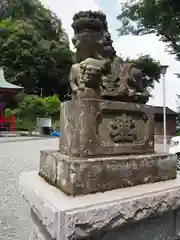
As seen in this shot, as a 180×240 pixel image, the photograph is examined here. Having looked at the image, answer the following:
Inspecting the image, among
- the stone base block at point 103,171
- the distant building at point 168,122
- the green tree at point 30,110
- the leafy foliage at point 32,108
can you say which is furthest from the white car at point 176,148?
the leafy foliage at point 32,108

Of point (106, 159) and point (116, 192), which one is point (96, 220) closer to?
point (116, 192)

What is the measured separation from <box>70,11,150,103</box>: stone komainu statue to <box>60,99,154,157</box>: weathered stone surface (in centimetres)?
10

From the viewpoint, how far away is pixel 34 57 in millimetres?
21281

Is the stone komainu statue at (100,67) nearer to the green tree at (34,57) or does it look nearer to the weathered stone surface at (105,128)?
the weathered stone surface at (105,128)

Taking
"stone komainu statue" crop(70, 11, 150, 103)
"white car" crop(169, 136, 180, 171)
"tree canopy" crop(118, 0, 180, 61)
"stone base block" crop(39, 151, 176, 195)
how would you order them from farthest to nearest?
"tree canopy" crop(118, 0, 180, 61)
"white car" crop(169, 136, 180, 171)
"stone komainu statue" crop(70, 11, 150, 103)
"stone base block" crop(39, 151, 176, 195)

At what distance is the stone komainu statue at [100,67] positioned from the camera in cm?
154

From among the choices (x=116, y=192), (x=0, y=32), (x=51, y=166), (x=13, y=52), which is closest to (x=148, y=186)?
(x=116, y=192)

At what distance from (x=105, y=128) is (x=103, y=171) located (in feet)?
0.93

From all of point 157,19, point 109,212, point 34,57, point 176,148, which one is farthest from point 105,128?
point 34,57

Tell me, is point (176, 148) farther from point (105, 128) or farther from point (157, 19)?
point (157, 19)

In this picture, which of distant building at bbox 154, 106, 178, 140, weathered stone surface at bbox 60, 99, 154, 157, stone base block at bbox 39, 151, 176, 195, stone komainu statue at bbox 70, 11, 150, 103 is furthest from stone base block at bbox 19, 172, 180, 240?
Result: distant building at bbox 154, 106, 178, 140

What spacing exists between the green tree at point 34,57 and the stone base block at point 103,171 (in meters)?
19.9

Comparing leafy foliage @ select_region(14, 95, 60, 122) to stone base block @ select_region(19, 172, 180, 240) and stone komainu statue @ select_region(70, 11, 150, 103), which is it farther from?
stone base block @ select_region(19, 172, 180, 240)

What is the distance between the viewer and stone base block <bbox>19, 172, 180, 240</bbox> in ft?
3.53
